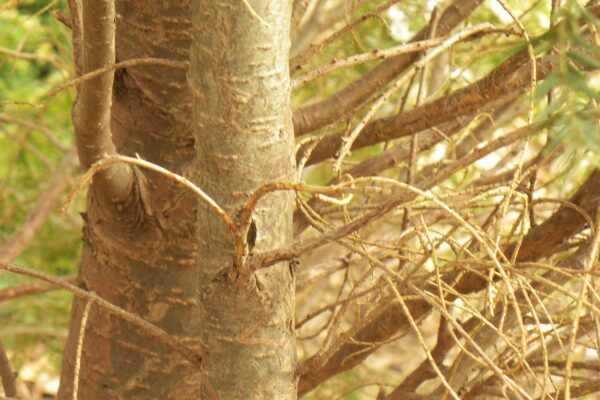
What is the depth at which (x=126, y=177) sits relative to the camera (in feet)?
2.36

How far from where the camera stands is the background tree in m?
0.54

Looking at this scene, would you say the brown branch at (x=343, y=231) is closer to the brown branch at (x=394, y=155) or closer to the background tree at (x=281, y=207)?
the background tree at (x=281, y=207)

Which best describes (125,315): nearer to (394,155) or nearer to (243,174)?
(243,174)

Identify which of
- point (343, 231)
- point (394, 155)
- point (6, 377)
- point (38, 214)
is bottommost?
point (343, 231)

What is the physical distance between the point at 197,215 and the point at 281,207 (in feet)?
0.20

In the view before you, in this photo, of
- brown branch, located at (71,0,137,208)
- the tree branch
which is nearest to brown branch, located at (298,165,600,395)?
the tree branch

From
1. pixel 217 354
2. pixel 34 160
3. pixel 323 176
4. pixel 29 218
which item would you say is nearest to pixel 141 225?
pixel 217 354

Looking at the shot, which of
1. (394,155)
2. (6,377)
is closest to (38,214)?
(6,377)

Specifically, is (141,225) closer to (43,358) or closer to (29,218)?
(29,218)

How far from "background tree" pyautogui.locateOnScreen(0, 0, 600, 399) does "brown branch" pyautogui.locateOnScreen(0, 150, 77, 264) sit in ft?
0.53

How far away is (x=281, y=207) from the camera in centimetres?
58

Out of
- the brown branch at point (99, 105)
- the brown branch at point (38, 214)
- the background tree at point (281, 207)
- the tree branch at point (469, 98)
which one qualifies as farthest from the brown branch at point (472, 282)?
the brown branch at point (38, 214)

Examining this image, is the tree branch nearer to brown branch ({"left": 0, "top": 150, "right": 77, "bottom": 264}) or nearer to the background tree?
the background tree

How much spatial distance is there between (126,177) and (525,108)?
0.68 meters
